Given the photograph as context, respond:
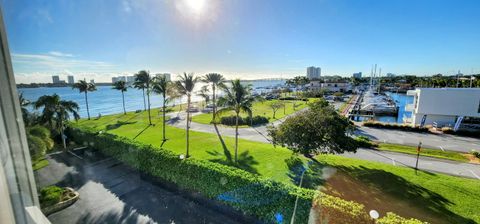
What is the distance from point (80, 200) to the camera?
5270 millimetres

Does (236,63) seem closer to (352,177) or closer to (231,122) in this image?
(352,177)

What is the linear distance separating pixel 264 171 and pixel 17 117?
8.12 meters

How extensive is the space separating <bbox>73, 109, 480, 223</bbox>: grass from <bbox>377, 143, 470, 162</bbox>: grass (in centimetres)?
322

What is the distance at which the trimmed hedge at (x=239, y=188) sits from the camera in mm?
4289

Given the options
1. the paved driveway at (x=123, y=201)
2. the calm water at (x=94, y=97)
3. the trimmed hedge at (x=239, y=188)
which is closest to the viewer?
the calm water at (x=94, y=97)

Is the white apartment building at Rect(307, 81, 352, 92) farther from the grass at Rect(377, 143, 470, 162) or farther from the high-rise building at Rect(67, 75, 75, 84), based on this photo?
the high-rise building at Rect(67, 75, 75, 84)

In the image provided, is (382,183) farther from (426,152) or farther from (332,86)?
(332,86)

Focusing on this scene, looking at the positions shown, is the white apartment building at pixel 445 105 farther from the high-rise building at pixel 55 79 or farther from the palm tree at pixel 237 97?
the high-rise building at pixel 55 79

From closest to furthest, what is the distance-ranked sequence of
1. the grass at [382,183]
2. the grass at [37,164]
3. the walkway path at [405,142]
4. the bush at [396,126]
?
the grass at [37,164] < the grass at [382,183] < the walkway path at [405,142] < the bush at [396,126]

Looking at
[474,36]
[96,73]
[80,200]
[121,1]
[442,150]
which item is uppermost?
[121,1]

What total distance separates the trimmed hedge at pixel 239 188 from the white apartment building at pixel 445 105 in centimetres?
1927

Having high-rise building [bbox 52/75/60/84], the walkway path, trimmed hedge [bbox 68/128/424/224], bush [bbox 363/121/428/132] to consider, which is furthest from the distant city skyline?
bush [bbox 363/121/428/132]

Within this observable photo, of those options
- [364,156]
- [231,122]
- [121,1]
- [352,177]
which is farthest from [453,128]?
[121,1]

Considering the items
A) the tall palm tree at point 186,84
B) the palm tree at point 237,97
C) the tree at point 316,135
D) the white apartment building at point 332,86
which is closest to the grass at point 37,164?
the tree at point 316,135
